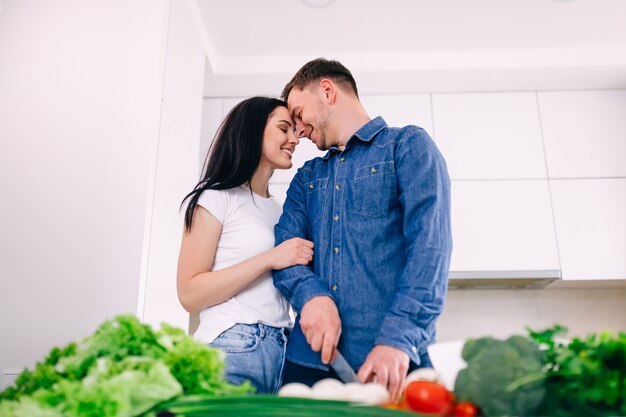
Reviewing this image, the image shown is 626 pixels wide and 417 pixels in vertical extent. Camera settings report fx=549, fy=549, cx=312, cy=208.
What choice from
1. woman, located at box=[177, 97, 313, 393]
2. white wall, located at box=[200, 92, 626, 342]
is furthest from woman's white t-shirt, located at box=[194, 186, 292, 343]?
white wall, located at box=[200, 92, 626, 342]

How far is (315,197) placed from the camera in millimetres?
1276

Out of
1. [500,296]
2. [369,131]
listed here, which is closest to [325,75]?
[369,131]

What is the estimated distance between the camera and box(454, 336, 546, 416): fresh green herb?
52 centimetres

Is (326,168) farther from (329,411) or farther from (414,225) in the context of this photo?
(329,411)

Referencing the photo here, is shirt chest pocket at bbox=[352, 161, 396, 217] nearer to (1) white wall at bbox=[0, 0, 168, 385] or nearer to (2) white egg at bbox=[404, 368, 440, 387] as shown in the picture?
(2) white egg at bbox=[404, 368, 440, 387]

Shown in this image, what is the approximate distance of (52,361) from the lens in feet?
2.19

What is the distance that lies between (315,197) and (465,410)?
0.80m

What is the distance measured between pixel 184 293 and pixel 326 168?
44 cm

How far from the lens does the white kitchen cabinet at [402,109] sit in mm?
2818

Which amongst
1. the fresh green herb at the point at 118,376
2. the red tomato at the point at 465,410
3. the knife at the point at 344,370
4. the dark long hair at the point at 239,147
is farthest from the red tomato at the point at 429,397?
the dark long hair at the point at 239,147

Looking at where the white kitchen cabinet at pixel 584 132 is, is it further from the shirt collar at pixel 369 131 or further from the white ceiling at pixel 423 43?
the shirt collar at pixel 369 131

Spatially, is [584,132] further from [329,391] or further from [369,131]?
[329,391]

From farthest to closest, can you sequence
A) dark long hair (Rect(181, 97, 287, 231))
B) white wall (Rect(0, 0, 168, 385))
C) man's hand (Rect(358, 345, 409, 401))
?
1. white wall (Rect(0, 0, 168, 385))
2. dark long hair (Rect(181, 97, 287, 231))
3. man's hand (Rect(358, 345, 409, 401))

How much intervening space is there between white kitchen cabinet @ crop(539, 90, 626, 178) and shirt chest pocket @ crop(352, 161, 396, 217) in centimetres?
183
